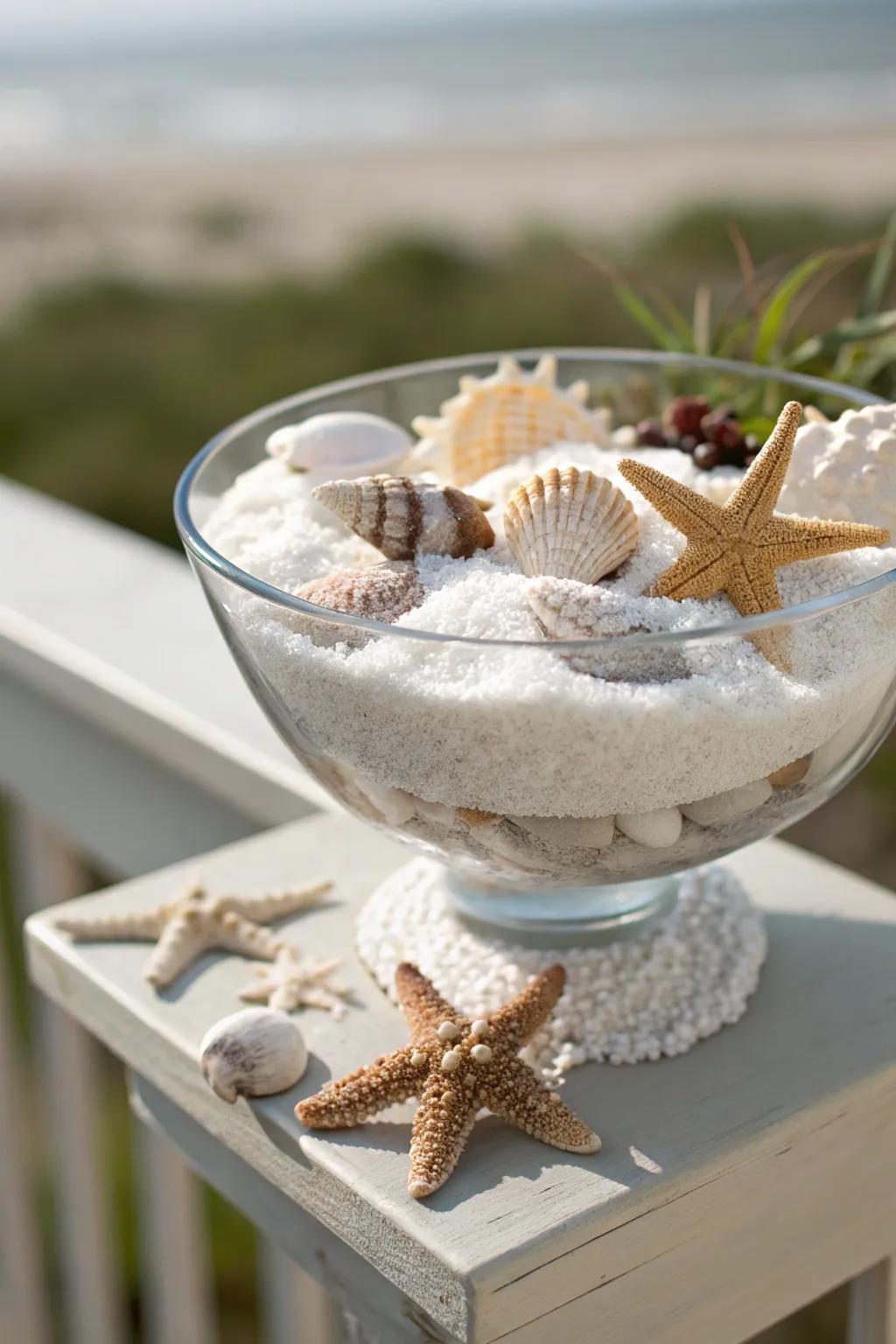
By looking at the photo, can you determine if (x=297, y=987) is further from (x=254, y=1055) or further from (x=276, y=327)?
(x=276, y=327)

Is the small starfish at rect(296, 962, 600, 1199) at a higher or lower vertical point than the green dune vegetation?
higher

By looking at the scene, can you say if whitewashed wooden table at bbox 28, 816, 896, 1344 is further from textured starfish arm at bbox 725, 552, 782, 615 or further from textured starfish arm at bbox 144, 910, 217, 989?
textured starfish arm at bbox 725, 552, 782, 615

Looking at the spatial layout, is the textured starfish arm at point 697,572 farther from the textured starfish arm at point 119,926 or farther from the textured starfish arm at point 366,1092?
the textured starfish arm at point 119,926

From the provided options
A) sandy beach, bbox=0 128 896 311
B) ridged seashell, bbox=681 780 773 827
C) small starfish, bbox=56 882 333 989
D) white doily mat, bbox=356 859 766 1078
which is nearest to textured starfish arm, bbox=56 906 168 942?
small starfish, bbox=56 882 333 989

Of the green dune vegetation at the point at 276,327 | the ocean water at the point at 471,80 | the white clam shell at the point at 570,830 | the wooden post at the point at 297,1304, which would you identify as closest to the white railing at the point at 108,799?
the wooden post at the point at 297,1304

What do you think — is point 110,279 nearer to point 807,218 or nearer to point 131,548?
point 807,218

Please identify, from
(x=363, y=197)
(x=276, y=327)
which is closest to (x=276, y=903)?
(x=276, y=327)

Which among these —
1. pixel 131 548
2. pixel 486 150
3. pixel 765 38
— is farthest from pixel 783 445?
pixel 765 38

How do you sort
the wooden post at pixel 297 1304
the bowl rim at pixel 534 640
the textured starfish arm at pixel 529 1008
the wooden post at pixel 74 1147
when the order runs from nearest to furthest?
the bowl rim at pixel 534 640, the textured starfish arm at pixel 529 1008, the wooden post at pixel 297 1304, the wooden post at pixel 74 1147
